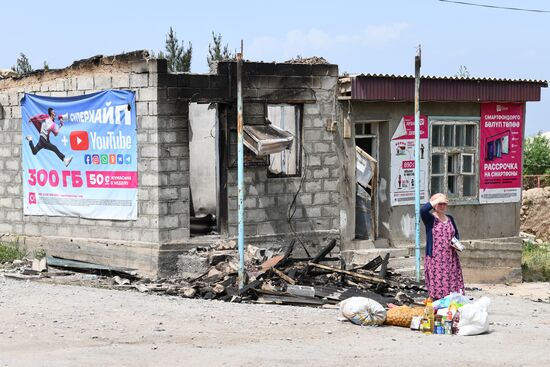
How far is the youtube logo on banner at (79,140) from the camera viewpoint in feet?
48.6

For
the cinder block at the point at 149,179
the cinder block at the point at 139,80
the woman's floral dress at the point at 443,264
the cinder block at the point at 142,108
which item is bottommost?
the woman's floral dress at the point at 443,264

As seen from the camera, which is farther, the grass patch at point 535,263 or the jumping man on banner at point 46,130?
the grass patch at point 535,263

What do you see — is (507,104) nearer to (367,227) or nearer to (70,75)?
(367,227)

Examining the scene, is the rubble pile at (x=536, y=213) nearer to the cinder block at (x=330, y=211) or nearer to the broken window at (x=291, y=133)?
the cinder block at (x=330, y=211)

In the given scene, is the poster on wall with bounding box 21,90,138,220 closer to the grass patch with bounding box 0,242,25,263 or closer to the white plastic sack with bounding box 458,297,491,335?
the grass patch with bounding box 0,242,25,263

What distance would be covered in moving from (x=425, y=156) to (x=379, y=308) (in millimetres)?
6572

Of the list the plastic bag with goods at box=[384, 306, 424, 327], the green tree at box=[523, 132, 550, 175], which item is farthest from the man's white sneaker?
the green tree at box=[523, 132, 550, 175]

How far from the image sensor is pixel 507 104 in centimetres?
1802

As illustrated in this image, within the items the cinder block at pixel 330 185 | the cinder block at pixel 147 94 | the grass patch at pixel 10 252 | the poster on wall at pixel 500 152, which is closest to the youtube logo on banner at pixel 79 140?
the cinder block at pixel 147 94

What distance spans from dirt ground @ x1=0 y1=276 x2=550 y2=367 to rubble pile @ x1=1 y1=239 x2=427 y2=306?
45 centimetres

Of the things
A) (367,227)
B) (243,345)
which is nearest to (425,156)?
(367,227)

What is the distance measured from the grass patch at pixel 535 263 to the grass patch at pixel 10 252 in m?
9.85

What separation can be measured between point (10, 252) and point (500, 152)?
901 centimetres

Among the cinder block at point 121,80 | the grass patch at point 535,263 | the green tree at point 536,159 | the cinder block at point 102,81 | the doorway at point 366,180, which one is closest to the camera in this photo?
the cinder block at point 121,80
